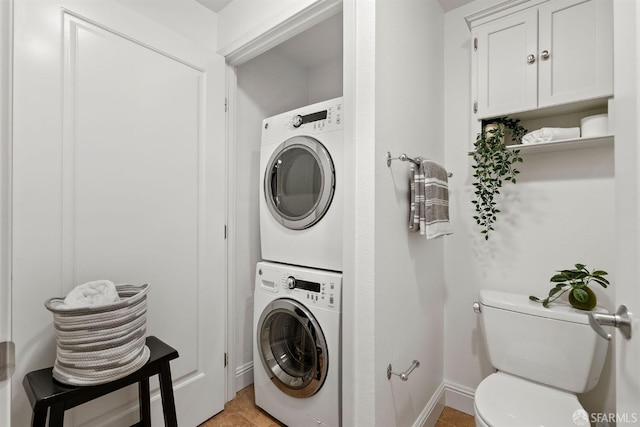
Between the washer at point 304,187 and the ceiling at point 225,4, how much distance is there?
2.43 ft

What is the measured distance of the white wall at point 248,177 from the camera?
205 cm

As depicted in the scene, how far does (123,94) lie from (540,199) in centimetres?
221

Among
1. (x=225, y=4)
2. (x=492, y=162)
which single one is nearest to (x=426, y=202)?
(x=492, y=162)

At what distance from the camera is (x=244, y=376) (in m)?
2.09

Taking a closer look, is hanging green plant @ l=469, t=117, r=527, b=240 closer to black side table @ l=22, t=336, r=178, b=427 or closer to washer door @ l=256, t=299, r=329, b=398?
washer door @ l=256, t=299, r=329, b=398

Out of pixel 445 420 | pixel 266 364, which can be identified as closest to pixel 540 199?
pixel 445 420

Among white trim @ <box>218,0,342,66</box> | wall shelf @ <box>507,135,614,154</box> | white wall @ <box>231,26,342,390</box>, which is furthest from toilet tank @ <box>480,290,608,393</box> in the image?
white trim @ <box>218,0,342,66</box>

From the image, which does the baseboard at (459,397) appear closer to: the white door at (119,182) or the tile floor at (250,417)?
the tile floor at (250,417)

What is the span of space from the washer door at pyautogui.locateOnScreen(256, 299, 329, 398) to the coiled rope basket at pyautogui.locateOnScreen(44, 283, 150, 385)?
729 mm

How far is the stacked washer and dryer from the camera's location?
1.46m

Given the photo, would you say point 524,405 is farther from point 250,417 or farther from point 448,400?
point 250,417

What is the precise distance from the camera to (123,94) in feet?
4.58

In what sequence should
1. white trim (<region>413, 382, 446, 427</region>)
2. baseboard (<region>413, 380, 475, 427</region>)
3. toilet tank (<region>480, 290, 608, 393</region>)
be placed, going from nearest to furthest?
toilet tank (<region>480, 290, 608, 393</region>) < white trim (<region>413, 382, 446, 427</region>) < baseboard (<region>413, 380, 475, 427</region>)

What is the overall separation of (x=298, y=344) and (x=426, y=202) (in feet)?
3.40
